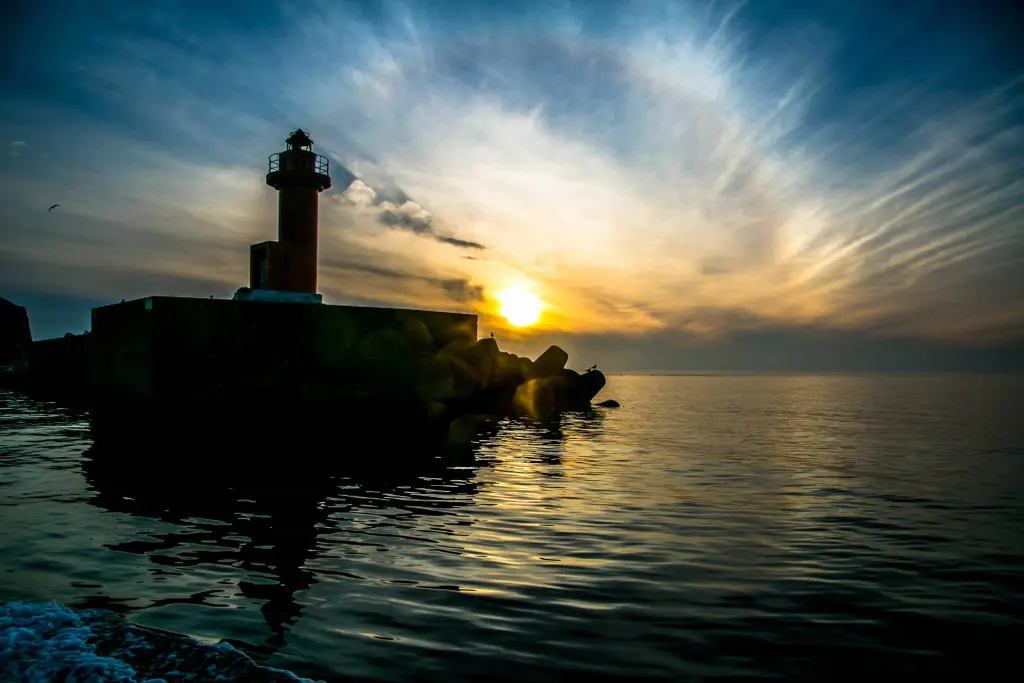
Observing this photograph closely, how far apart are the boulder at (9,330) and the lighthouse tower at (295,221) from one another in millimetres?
74781

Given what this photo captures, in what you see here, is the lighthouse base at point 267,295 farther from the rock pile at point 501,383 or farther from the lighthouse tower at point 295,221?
the rock pile at point 501,383

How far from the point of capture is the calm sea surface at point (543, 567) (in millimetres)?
4938

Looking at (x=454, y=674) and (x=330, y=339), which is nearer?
(x=454, y=674)

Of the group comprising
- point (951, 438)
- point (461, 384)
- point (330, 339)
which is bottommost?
point (951, 438)

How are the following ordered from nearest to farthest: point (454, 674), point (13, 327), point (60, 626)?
1. point (454, 674)
2. point (60, 626)
3. point (13, 327)

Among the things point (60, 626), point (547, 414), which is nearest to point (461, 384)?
point (547, 414)

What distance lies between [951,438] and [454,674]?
27950 millimetres

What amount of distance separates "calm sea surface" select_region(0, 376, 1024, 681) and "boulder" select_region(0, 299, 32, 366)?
89.2 m

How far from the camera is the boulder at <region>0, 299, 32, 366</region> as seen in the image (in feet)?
275

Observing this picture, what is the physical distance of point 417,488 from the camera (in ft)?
41.4

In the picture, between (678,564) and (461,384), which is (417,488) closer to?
(678,564)

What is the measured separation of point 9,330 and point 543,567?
103865 millimetres

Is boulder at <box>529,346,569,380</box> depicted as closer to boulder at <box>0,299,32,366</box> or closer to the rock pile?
the rock pile

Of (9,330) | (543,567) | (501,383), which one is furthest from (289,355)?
(9,330)
